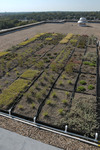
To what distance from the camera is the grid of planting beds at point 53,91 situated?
23.6 ft

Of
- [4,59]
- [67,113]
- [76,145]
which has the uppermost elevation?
[4,59]

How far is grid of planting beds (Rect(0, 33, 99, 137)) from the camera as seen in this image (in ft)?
23.6

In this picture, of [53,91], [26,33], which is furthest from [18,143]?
[26,33]

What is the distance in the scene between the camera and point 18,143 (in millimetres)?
6086

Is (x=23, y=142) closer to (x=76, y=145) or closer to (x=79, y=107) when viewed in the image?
(x=76, y=145)

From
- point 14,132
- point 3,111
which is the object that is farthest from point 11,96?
point 14,132

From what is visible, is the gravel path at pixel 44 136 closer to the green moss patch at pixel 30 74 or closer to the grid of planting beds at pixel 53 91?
the grid of planting beds at pixel 53 91

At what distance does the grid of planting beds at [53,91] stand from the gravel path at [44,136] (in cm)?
52

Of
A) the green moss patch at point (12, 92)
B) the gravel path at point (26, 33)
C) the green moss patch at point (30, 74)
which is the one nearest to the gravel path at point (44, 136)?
the green moss patch at point (12, 92)

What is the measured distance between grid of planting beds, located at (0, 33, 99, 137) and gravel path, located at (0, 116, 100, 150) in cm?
52

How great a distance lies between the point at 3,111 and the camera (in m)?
7.91

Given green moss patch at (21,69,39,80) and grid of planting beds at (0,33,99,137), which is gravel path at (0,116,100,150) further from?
green moss patch at (21,69,39,80)

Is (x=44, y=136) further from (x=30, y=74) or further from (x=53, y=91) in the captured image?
(x=30, y=74)

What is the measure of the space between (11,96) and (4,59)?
25.9ft
